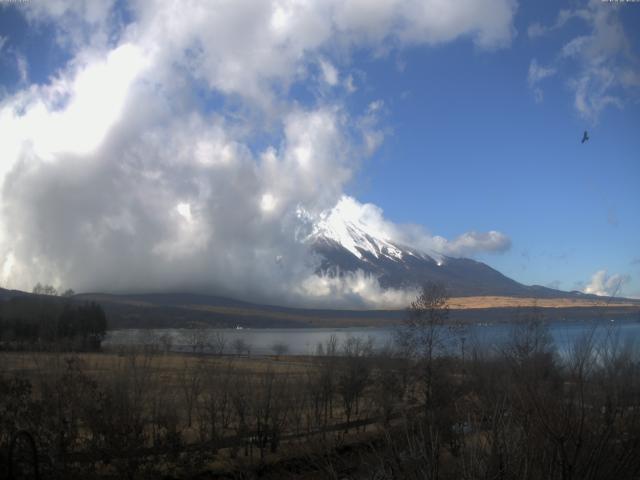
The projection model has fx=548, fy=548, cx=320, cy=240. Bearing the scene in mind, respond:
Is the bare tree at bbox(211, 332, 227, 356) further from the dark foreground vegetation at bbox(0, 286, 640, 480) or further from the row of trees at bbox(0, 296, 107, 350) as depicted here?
the dark foreground vegetation at bbox(0, 286, 640, 480)

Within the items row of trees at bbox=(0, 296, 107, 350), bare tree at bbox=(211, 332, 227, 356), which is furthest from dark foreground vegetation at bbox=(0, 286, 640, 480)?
bare tree at bbox=(211, 332, 227, 356)

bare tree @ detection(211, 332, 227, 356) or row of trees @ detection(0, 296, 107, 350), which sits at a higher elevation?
row of trees @ detection(0, 296, 107, 350)

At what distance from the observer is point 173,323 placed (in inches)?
7333

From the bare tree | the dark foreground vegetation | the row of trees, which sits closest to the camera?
the dark foreground vegetation

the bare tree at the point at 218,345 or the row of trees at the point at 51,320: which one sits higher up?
the row of trees at the point at 51,320

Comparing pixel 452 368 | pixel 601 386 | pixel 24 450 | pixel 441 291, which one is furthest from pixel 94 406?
pixel 441 291

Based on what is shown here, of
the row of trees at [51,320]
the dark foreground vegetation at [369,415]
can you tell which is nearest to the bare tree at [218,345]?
the row of trees at [51,320]

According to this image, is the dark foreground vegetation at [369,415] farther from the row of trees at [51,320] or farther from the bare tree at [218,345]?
the bare tree at [218,345]

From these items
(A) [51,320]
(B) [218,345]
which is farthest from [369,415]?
(B) [218,345]

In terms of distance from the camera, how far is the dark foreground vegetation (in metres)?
7.02

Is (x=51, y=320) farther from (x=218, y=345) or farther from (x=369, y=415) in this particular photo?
(x=218, y=345)

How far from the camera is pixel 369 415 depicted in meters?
36.9

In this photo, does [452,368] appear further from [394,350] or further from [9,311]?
[9,311]

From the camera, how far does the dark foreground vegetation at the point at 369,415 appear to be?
23.0 ft
